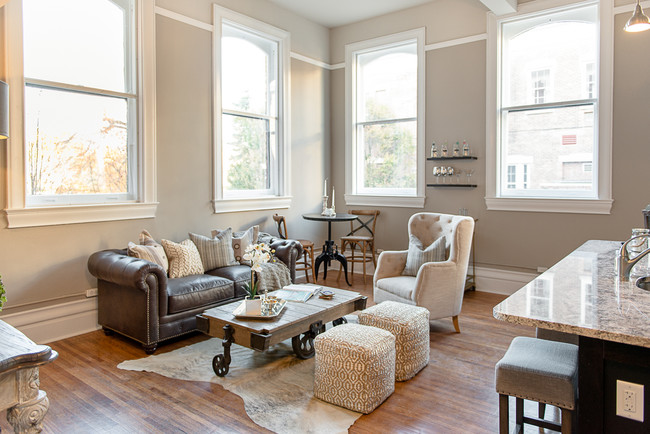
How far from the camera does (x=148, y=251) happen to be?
12.8 feet

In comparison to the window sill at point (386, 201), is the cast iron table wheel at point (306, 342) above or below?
below

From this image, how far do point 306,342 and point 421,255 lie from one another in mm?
1434

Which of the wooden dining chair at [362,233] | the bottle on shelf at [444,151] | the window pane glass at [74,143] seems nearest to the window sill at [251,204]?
the wooden dining chair at [362,233]

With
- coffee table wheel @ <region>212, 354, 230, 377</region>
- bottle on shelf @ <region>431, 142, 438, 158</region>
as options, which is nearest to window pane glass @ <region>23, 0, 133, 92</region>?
coffee table wheel @ <region>212, 354, 230, 377</region>

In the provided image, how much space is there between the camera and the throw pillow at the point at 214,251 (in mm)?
4457

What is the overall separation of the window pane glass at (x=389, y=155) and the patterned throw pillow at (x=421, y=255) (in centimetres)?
198

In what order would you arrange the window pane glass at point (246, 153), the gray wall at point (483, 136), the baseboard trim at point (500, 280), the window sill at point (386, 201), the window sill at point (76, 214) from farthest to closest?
the window sill at point (386, 201) < the window pane glass at point (246, 153) < the baseboard trim at point (500, 280) < the gray wall at point (483, 136) < the window sill at point (76, 214)

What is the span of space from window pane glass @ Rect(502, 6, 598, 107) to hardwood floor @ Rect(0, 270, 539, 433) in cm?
296

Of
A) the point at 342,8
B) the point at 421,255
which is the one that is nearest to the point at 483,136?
the point at 421,255

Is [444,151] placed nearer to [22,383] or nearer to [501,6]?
[501,6]

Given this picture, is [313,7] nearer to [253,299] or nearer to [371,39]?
[371,39]

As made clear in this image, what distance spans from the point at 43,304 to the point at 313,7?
4598mm

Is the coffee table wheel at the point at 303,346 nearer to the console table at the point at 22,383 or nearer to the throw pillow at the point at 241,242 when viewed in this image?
the throw pillow at the point at 241,242

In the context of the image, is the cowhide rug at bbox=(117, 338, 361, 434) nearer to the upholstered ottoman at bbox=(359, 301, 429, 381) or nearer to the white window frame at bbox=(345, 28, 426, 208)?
the upholstered ottoman at bbox=(359, 301, 429, 381)
